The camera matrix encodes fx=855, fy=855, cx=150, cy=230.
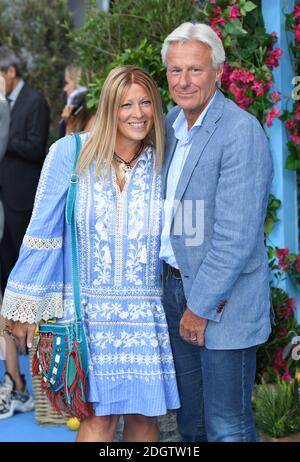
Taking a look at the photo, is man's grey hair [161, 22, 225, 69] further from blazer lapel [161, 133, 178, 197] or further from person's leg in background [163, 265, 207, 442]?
person's leg in background [163, 265, 207, 442]

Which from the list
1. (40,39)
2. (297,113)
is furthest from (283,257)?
(40,39)

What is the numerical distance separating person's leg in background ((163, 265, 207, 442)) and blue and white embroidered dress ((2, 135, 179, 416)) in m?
0.07

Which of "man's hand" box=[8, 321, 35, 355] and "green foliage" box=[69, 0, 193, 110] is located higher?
"green foliage" box=[69, 0, 193, 110]

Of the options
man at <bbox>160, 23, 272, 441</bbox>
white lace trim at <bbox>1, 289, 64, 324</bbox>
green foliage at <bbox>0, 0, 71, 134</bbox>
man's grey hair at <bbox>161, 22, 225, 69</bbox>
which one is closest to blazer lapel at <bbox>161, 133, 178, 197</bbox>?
man at <bbox>160, 23, 272, 441</bbox>

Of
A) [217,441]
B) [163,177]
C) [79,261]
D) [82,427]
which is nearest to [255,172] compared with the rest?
[163,177]

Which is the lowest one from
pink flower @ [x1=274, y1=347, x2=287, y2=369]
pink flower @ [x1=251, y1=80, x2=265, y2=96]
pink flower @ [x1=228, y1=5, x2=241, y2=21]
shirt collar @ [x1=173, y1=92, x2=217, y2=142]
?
pink flower @ [x1=274, y1=347, x2=287, y2=369]

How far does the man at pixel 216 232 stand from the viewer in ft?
8.99

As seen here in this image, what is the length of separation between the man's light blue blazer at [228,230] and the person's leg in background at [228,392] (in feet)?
0.17

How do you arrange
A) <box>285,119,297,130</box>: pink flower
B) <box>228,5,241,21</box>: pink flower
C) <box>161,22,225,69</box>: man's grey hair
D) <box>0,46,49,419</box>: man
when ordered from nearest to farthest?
<box>161,22,225,69</box>: man's grey hair, <box>228,5,241,21</box>: pink flower, <box>285,119,297,130</box>: pink flower, <box>0,46,49,419</box>: man

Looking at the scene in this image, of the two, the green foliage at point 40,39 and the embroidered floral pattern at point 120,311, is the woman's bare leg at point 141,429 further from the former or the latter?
the green foliage at point 40,39

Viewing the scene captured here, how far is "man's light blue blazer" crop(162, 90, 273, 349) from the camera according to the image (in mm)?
2732

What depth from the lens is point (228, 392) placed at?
9.29 ft

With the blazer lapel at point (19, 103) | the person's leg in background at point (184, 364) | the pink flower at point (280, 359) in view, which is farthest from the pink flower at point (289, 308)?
the blazer lapel at point (19, 103)
